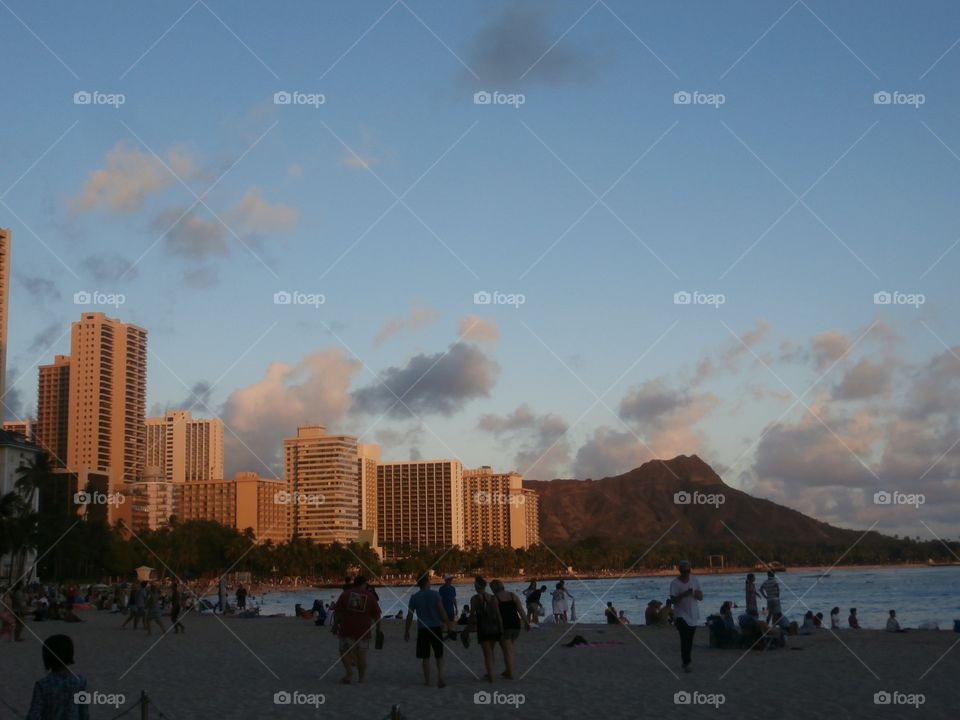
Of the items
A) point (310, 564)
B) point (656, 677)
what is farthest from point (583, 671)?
point (310, 564)

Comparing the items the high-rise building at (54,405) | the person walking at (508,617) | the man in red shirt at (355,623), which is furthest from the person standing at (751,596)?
the high-rise building at (54,405)

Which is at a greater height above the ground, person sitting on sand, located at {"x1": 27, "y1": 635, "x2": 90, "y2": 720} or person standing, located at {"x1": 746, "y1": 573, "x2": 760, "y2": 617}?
person sitting on sand, located at {"x1": 27, "y1": 635, "x2": 90, "y2": 720}

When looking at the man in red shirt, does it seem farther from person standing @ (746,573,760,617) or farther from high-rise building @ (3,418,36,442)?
high-rise building @ (3,418,36,442)

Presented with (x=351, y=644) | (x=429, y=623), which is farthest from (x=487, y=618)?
(x=351, y=644)

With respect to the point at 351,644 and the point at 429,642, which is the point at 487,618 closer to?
the point at 429,642

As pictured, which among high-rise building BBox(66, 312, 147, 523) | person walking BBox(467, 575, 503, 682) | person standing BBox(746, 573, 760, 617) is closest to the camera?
person walking BBox(467, 575, 503, 682)

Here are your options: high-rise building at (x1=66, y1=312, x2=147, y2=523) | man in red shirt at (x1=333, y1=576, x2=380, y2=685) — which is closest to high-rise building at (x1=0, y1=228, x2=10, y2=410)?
high-rise building at (x1=66, y1=312, x2=147, y2=523)
